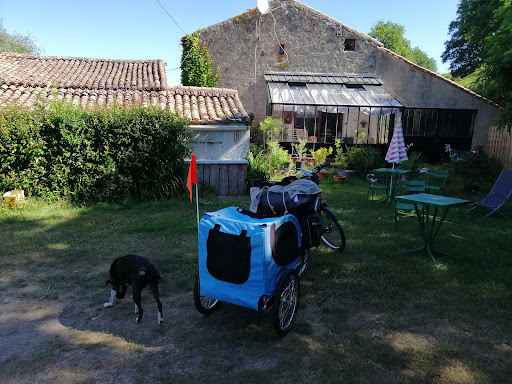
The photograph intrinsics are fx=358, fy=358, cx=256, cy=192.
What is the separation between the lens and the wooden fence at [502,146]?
11.6 m

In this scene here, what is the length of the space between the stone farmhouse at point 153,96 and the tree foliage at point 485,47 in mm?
6766

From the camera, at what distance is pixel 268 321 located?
3621 millimetres

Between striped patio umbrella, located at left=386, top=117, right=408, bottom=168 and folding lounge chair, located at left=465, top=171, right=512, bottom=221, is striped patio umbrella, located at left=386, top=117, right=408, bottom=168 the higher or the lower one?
the higher one

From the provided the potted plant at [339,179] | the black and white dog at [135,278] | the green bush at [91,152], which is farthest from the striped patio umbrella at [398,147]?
the black and white dog at [135,278]

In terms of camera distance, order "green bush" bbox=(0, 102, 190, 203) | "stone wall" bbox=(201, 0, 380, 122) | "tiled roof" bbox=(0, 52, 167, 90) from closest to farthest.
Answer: "green bush" bbox=(0, 102, 190, 203) → "tiled roof" bbox=(0, 52, 167, 90) → "stone wall" bbox=(201, 0, 380, 122)

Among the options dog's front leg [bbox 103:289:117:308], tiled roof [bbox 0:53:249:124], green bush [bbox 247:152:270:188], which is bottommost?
dog's front leg [bbox 103:289:117:308]

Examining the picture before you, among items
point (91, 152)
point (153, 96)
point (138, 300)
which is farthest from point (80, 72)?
point (138, 300)

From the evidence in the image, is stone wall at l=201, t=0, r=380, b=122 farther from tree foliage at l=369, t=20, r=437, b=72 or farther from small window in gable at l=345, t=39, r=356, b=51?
tree foliage at l=369, t=20, r=437, b=72

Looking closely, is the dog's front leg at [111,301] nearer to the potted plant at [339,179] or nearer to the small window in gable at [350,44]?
the potted plant at [339,179]

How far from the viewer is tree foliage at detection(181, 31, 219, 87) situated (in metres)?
18.0

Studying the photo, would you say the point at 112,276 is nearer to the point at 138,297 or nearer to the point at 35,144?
the point at 138,297

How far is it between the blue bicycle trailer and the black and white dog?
0.43 meters

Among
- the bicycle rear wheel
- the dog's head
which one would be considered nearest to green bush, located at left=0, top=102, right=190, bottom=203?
the bicycle rear wheel

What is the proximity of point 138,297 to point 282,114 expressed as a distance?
15.7 metres
